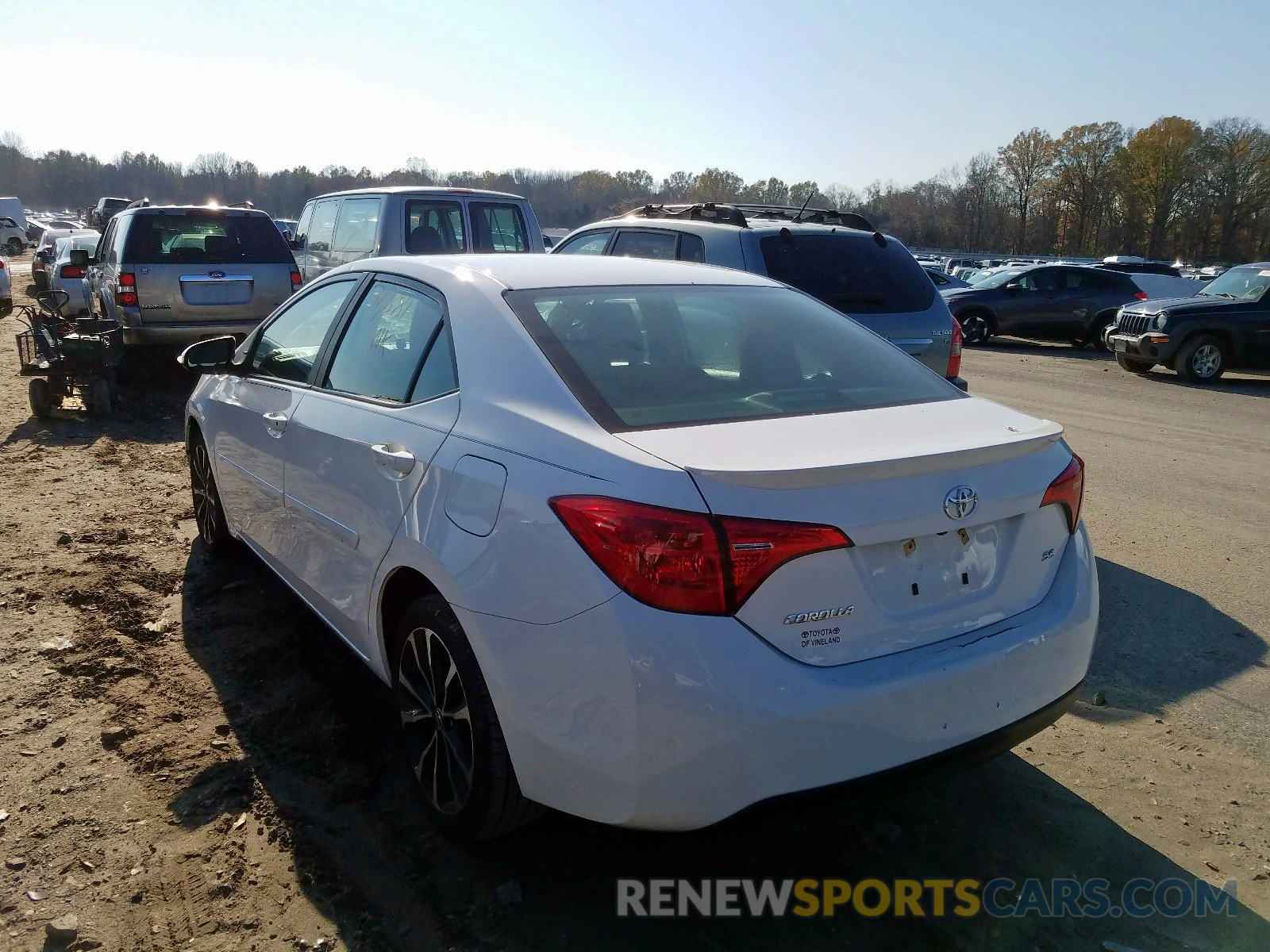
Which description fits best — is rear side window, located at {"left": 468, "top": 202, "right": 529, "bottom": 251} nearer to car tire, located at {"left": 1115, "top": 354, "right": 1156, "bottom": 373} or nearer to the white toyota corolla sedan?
the white toyota corolla sedan

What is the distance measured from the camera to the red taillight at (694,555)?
2193 millimetres

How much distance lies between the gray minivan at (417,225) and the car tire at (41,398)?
353 centimetres

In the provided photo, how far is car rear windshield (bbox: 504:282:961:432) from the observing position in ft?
9.12

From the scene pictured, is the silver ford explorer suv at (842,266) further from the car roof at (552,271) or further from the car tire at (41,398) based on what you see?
the car tire at (41,398)

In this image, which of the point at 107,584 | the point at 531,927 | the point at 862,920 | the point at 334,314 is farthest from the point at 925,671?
the point at 107,584

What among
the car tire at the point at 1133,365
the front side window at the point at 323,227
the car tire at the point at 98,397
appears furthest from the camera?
the car tire at the point at 1133,365

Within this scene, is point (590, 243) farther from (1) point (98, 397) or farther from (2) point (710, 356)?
(1) point (98, 397)

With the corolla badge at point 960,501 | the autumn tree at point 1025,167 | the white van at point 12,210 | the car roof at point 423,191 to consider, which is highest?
the autumn tree at point 1025,167

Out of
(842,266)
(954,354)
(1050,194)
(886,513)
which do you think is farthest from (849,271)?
(1050,194)

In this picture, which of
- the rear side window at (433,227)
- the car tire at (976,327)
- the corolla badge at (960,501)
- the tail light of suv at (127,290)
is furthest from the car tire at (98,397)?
the car tire at (976,327)

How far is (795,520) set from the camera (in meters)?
2.25

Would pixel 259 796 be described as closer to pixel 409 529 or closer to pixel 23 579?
pixel 409 529

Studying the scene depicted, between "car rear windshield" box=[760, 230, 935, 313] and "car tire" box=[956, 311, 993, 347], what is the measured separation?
14122 millimetres

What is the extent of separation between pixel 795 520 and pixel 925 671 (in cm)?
54
